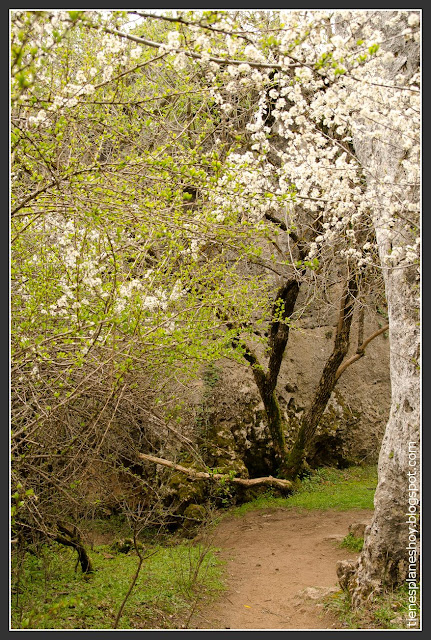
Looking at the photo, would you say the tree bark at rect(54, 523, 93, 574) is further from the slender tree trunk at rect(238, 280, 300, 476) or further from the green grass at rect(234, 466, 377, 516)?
the slender tree trunk at rect(238, 280, 300, 476)

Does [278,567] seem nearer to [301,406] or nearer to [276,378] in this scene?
[276,378]

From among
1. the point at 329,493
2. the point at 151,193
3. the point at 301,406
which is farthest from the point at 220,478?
the point at 151,193

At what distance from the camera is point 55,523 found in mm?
5531

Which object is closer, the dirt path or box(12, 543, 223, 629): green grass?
box(12, 543, 223, 629): green grass

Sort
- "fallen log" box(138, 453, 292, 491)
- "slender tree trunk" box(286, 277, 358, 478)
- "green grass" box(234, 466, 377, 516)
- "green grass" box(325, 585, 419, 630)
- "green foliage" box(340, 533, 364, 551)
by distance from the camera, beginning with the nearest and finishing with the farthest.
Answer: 1. "green grass" box(325, 585, 419, 630)
2. "green foliage" box(340, 533, 364, 551)
3. "fallen log" box(138, 453, 292, 491)
4. "green grass" box(234, 466, 377, 516)
5. "slender tree trunk" box(286, 277, 358, 478)

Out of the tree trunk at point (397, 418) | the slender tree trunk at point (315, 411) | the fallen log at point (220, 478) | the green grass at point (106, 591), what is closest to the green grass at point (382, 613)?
the tree trunk at point (397, 418)

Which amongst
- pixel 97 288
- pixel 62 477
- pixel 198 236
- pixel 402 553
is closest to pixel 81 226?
pixel 97 288

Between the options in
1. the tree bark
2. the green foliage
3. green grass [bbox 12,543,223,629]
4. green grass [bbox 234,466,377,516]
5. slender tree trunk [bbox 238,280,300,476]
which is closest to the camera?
green grass [bbox 12,543,223,629]

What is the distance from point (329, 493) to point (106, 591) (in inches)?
217

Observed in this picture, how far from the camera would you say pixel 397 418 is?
5277 millimetres

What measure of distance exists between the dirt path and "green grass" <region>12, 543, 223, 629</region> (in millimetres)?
281

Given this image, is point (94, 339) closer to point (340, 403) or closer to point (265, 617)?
point (265, 617)

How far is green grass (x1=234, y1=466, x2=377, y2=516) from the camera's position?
9.79m

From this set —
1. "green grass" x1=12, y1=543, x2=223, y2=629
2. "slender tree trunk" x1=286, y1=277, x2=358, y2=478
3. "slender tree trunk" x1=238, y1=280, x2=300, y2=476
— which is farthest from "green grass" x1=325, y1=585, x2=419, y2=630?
"slender tree trunk" x1=238, y1=280, x2=300, y2=476
